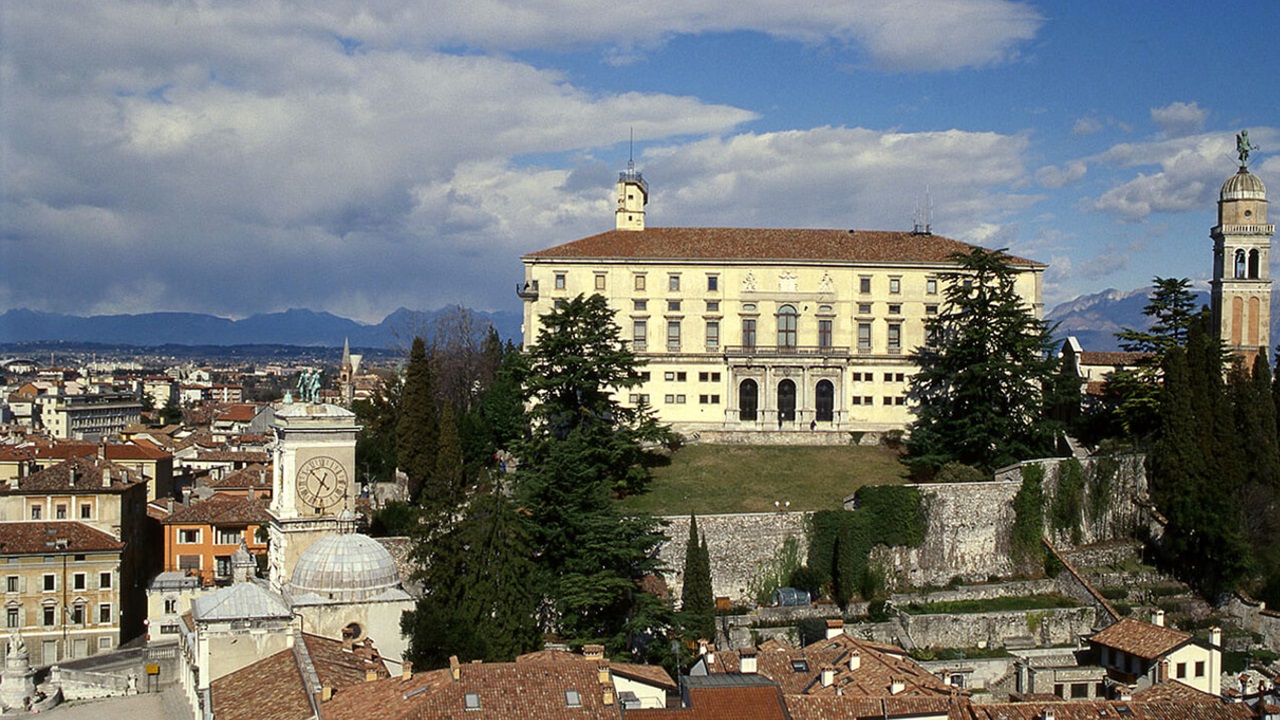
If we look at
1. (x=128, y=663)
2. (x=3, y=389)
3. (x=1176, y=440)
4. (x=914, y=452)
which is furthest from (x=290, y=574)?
(x=3, y=389)

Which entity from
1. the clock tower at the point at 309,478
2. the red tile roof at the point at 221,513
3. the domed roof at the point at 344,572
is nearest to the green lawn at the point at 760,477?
the clock tower at the point at 309,478

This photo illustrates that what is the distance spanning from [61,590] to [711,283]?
3190 centimetres

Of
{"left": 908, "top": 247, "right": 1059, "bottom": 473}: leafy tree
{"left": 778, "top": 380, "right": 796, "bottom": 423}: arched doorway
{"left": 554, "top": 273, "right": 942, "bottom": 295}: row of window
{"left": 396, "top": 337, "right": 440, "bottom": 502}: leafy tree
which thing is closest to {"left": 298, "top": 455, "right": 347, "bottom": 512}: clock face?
{"left": 396, "top": 337, "right": 440, "bottom": 502}: leafy tree

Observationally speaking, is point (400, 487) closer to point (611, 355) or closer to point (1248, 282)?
point (611, 355)

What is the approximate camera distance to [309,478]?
37219 millimetres

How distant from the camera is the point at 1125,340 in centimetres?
5644

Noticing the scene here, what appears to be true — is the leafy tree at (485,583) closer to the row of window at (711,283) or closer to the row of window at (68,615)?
the row of window at (68,615)

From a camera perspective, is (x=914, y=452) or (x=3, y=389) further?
(x=3, y=389)

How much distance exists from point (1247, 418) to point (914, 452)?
43.2 feet

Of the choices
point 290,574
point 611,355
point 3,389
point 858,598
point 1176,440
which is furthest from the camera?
point 3,389

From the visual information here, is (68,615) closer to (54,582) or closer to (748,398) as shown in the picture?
(54,582)

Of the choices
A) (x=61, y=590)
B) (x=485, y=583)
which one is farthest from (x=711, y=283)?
(x=61, y=590)

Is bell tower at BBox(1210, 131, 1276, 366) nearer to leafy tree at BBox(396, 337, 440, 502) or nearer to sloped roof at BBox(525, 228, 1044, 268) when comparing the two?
sloped roof at BBox(525, 228, 1044, 268)

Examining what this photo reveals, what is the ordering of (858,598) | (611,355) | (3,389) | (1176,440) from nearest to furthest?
(858,598), (1176,440), (611,355), (3,389)
